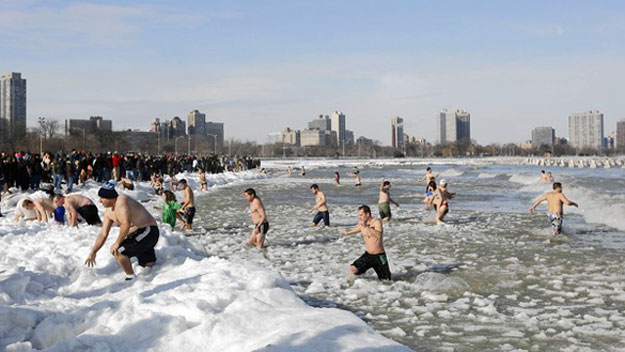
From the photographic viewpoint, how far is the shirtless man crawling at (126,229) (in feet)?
26.7

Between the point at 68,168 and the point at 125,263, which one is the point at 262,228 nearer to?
the point at 125,263

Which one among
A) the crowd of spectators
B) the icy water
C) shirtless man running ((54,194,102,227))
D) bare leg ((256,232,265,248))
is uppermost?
the crowd of spectators

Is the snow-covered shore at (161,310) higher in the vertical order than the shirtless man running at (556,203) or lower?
lower

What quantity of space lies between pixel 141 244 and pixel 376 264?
3.54 meters

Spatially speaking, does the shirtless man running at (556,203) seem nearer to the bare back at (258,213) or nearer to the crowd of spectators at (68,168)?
the bare back at (258,213)

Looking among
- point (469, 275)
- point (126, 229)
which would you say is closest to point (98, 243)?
point (126, 229)

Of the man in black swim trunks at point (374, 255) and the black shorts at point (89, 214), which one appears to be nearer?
the man in black swim trunks at point (374, 255)

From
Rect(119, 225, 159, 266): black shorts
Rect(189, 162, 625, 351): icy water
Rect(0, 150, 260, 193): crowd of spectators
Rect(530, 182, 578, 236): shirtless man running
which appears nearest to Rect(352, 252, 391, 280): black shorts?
Rect(189, 162, 625, 351): icy water

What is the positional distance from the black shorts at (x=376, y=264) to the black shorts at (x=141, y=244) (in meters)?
3.15

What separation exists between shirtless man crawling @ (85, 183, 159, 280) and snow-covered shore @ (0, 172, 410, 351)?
0.37 m

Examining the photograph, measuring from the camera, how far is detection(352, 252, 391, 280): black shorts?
9195 mm

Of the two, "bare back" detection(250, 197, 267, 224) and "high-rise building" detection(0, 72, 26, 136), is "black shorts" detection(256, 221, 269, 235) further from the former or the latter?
"high-rise building" detection(0, 72, 26, 136)

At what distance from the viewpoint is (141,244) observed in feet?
27.6

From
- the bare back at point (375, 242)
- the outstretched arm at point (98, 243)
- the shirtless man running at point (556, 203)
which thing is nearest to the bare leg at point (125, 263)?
the outstretched arm at point (98, 243)
